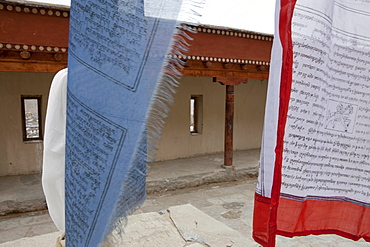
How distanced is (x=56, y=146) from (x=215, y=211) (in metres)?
3.80

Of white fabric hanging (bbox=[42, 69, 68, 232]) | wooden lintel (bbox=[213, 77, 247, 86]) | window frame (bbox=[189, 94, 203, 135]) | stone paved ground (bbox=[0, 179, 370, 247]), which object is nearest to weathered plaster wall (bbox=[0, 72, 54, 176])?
stone paved ground (bbox=[0, 179, 370, 247])

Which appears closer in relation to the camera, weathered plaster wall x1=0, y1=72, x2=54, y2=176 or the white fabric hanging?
→ the white fabric hanging

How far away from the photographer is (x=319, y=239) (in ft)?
11.4

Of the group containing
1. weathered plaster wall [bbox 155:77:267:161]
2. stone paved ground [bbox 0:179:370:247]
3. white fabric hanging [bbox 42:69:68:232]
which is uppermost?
white fabric hanging [bbox 42:69:68:232]

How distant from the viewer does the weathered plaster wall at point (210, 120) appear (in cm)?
728

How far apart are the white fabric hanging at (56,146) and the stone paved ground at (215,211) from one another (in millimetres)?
2739

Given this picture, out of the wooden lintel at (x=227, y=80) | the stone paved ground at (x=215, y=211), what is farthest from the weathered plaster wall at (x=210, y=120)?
the stone paved ground at (x=215, y=211)

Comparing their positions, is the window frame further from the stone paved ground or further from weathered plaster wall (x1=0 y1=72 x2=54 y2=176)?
weathered plaster wall (x1=0 y1=72 x2=54 y2=176)

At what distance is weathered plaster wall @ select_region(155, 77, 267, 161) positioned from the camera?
23.9 feet

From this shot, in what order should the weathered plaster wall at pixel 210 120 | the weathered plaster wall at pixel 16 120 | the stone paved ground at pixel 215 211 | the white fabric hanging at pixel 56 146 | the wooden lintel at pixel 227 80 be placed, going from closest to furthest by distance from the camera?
the white fabric hanging at pixel 56 146 < the stone paved ground at pixel 215 211 < the weathered plaster wall at pixel 16 120 < the wooden lintel at pixel 227 80 < the weathered plaster wall at pixel 210 120

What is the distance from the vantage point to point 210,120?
7961mm

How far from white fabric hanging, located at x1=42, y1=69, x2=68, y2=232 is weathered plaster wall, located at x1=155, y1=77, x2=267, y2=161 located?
16.7ft

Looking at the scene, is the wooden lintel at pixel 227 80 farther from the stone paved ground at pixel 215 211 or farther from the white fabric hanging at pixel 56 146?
the white fabric hanging at pixel 56 146

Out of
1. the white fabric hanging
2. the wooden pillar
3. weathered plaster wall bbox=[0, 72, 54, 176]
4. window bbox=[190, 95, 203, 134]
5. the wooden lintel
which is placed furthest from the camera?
window bbox=[190, 95, 203, 134]
